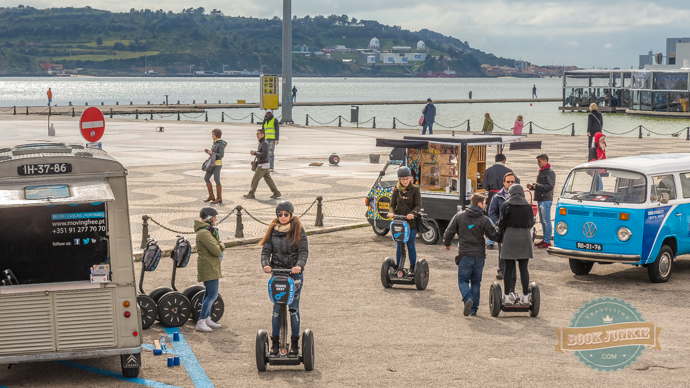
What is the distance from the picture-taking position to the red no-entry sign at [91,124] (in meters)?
15.5

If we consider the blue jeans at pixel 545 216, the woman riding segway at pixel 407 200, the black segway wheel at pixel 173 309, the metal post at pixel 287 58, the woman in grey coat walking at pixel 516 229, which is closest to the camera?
the black segway wheel at pixel 173 309

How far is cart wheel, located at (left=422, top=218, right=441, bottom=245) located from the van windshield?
3213 millimetres

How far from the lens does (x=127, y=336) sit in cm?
872

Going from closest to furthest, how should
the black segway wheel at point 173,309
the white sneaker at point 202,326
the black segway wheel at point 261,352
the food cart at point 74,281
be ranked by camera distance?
the food cart at point 74,281, the black segway wheel at point 261,352, the white sneaker at point 202,326, the black segway wheel at point 173,309

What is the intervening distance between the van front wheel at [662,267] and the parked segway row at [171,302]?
23.4ft

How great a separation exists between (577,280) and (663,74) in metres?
84.0

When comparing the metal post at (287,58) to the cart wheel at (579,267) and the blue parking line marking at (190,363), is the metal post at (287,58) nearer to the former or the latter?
the cart wheel at (579,267)

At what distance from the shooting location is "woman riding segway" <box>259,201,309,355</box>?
8.98 metres

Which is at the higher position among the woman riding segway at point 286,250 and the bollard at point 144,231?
the woman riding segway at point 286,250

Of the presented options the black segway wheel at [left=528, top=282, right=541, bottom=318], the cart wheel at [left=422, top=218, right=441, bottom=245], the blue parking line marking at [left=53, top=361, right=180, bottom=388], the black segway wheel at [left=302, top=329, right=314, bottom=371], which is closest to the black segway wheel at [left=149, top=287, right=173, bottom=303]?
the blue parking line marking at [left=53, top=361, right=180, bottom=388]

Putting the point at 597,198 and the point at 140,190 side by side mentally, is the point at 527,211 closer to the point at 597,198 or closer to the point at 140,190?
the point at 597,198

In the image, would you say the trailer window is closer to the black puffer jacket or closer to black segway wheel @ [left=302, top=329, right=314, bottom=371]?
the black puffer jacket

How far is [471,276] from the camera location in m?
11.4

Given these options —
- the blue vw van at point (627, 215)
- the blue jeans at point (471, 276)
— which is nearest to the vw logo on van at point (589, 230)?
the blue vw van at point (627, 215)
